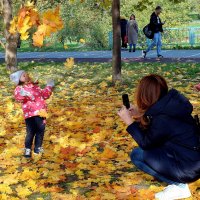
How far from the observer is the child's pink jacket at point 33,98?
5160 mm

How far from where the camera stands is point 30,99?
517 cm

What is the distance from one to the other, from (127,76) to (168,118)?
7.95 meters

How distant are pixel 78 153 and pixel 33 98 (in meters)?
0.81

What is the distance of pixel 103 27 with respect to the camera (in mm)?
25656

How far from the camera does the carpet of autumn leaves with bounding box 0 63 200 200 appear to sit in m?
4.28

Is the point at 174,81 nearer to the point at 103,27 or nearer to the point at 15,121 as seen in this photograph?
the point at 15,121

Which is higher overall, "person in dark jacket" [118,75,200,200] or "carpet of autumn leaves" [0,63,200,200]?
"person in dark jacket" [118,75,200,200]

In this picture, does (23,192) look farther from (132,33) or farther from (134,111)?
(132,33)

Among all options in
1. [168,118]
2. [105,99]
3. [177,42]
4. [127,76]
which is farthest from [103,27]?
[168,118]

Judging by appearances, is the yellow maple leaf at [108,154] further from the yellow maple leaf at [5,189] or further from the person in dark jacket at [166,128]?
the person in dark jacket at [166,128]

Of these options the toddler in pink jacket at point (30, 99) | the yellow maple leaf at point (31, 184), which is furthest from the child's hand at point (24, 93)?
the yellow maple leaf at point (31, 184)

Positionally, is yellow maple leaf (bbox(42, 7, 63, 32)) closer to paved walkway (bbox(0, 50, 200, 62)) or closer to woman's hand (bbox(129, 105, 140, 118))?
woman's hand (bbox(129, 105, 140, 118))

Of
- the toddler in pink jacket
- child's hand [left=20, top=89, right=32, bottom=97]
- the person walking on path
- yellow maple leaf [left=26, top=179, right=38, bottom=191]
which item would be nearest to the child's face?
the toddler in pink jacket

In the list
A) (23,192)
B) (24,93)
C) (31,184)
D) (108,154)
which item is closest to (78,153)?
Result: (108,154)
